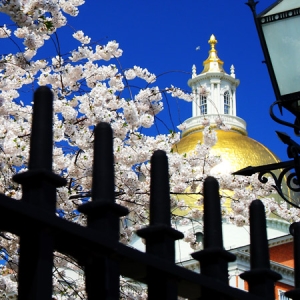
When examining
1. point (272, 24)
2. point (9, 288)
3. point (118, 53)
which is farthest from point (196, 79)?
point (272, 24)

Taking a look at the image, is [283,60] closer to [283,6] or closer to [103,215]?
[283,6]

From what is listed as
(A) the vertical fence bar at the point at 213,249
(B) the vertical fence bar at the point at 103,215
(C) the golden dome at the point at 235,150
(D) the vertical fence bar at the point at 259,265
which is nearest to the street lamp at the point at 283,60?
(D) the vertical fence bar at the point at 259,265

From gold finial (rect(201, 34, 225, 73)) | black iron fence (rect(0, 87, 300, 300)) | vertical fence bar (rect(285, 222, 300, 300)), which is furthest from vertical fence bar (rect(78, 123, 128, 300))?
gold finial (rect(201, 34, 225, 73))

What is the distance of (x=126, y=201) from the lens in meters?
10.4

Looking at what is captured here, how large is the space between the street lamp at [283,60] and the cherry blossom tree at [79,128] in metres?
4.04

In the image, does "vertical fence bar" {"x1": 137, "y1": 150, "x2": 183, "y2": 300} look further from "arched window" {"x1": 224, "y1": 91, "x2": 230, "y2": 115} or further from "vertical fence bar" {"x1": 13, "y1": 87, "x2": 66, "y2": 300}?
"arched window" {"x1": 224, "y1": 91, "x2": 230, "y2": 115}

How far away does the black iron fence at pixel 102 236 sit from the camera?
203 centimetres

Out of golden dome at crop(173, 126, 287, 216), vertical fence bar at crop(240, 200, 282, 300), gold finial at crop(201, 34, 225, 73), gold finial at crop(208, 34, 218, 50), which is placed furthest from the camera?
gold finial at crop(208, 34, 218, 50)

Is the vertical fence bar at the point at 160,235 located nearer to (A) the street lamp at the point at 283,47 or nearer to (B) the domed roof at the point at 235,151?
(A) the street lamp at the point at 283,47

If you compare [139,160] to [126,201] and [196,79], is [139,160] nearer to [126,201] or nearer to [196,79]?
[126,201]

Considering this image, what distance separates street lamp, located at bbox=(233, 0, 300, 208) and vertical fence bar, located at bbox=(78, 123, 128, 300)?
1761 millimetres

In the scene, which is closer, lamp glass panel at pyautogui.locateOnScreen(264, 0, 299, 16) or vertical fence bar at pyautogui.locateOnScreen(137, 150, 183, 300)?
vertical fence bar at pyautogui.locateOnScreen(137, 150, 183, 300)

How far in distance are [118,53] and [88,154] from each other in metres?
3.26

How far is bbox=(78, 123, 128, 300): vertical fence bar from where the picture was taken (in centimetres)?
214
